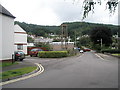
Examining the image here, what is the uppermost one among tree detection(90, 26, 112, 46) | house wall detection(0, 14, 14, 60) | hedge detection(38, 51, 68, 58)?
tree detection(90, 26, 112, 46)

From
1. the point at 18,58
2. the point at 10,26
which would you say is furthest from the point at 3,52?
the point at 18,58

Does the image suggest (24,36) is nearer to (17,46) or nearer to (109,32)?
(17,46)

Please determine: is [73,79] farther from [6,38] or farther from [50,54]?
[50,54]

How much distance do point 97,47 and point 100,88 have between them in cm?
7570

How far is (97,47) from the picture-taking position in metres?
82.2

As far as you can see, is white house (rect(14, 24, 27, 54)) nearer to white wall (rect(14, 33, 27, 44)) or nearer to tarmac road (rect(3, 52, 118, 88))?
white wall (rect(14, 33, 27, 44))

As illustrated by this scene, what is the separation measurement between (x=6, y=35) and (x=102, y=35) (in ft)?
204

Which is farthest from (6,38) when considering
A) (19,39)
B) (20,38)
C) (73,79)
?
(20,38)

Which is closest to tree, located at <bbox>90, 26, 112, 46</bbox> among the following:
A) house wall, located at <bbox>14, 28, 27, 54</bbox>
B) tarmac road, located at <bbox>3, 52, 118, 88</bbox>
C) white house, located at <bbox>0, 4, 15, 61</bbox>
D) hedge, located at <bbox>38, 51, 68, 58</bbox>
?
house wall, located at <bbox>14, 28, 27, 54</bbox>

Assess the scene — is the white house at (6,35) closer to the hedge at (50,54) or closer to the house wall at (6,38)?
the house wall at (6,38)

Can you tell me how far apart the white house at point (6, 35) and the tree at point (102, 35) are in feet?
200

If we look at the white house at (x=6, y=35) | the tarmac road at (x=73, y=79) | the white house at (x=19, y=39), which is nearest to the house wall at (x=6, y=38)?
the white house at (x=6, y=35)

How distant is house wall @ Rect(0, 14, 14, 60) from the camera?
63.4 ft

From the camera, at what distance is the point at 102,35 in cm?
7769
